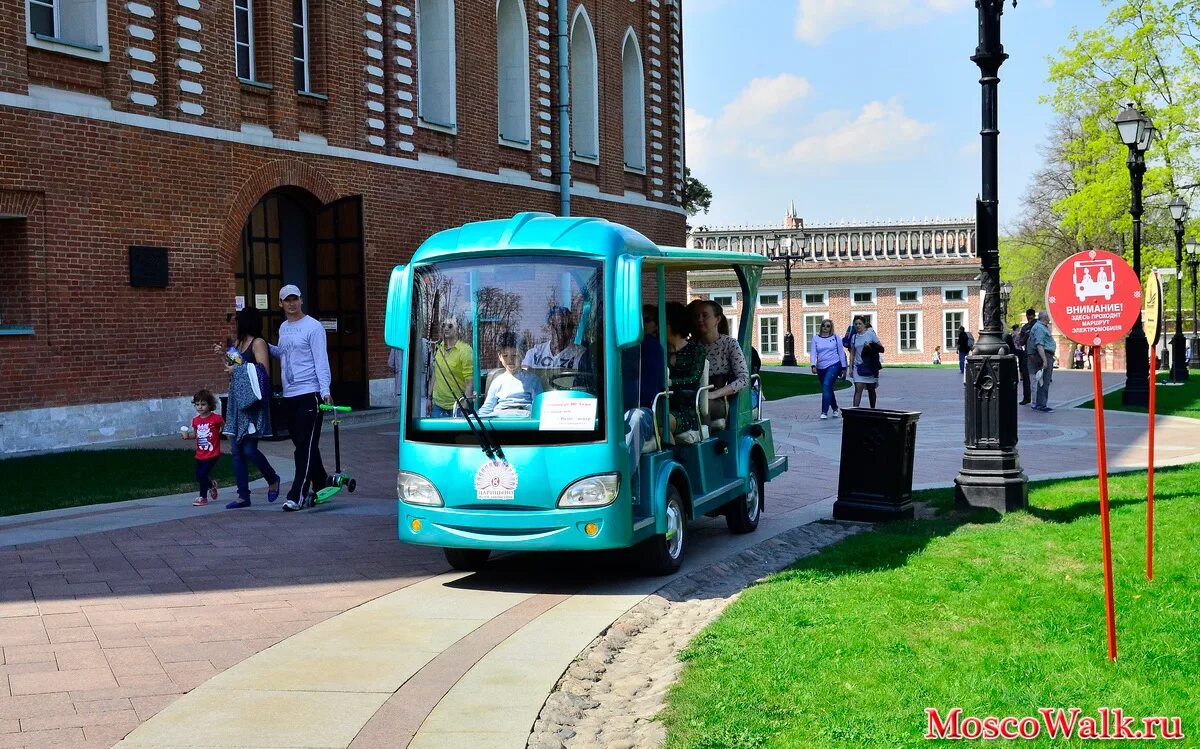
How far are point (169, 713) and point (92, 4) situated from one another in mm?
14362

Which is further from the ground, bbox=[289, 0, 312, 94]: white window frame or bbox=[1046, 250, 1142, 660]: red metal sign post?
bbox=[289, 0, 312, 94]: white window frame

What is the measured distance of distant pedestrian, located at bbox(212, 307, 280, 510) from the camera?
459 inches

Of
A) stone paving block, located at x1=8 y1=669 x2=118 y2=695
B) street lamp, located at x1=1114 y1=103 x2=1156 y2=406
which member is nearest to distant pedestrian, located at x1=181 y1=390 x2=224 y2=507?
stone paving block, located at x1=8 y1=669 x2=118 y2=695

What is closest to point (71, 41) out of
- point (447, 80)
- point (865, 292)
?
point (447, 80)

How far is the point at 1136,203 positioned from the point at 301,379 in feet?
63.1

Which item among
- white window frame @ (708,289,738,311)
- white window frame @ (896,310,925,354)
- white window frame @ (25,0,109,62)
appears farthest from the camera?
white window frame @ (896,310,925,354)

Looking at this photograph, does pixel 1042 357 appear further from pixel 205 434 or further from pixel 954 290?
pixel 954 290

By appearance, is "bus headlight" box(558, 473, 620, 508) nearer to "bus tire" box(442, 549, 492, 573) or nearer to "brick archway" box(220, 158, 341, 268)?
"bus tire" box(442, 549, 492, 573)

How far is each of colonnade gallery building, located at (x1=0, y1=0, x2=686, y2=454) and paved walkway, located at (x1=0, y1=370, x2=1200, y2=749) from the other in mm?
5797

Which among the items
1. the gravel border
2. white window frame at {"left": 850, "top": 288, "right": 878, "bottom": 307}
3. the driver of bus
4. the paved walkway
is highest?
white window frame at {"left": 850, "top": 288, "right": 878, "bottom": 307}

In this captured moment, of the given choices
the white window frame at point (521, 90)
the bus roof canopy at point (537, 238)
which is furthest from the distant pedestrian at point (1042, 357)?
the bus roof canopy at point (537, 238)

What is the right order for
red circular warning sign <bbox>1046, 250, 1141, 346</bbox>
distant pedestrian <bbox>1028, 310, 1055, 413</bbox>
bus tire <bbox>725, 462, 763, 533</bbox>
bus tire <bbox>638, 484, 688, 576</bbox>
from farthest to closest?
distant pedestrian <bbox>1028, 310, 1055, 413</bbox>
bus tire <bbox>725, 462, 763, 533</bbox>
bus tire <bbox>638, 484, 688, 576</bbox>
red circular warning sign <bbox>1046, 250, 1141, 346</bbox>

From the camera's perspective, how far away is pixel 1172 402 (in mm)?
24625

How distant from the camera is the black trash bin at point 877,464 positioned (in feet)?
35.8
